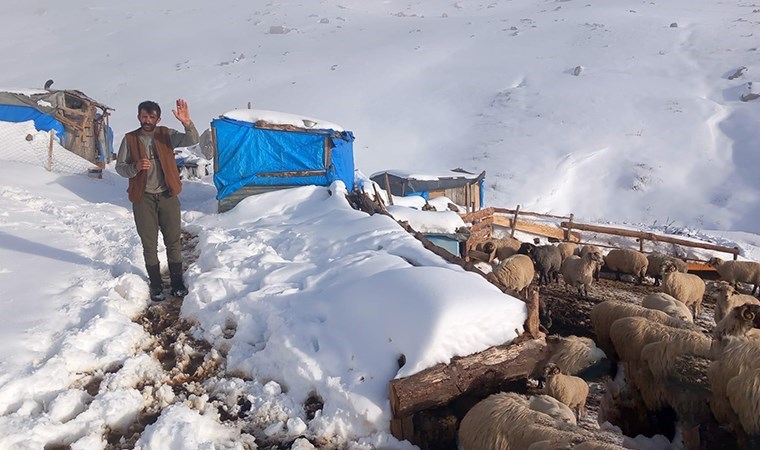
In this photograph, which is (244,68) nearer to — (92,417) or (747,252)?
(747,252)

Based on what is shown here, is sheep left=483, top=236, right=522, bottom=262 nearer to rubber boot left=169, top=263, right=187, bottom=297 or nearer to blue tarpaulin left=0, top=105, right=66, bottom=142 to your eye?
rubber boot left=169, top=263, right=187, bottom=297

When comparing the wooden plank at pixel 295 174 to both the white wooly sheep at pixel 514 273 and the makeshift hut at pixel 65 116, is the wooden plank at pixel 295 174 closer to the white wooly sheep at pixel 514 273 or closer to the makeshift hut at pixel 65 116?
the white wooly sheep at pixel 514 273

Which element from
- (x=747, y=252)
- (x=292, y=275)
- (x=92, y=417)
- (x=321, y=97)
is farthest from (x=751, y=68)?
(x=92, y=417)

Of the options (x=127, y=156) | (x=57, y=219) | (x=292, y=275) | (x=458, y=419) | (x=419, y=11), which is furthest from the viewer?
(x=419, y=11)

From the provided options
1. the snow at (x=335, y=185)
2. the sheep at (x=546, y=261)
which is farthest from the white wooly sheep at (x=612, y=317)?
the sheep at (x=546, y=261)

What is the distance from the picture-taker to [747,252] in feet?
49.8

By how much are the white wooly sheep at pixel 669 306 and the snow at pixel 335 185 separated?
318 centimetres

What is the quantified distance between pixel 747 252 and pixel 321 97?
31835 millimetres

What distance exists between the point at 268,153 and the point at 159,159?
201 inches

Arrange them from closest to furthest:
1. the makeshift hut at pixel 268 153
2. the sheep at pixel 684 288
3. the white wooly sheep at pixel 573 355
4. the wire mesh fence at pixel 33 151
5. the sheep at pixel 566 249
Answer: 1. the white wooly sheep at pixel 573 355
2. the sheep at pixel 684 288
3. the makeshift hut at pixel 268 153
4. the sheep at pixel 566 249
5. the wire mesh fence at pixel 33 151

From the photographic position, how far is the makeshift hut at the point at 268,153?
986 centimetres

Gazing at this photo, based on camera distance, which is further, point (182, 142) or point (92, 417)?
point (182, 142)

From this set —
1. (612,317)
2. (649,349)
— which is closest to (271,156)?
(612,317)

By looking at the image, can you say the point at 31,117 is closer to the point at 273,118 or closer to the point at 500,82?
the point at 273,118
